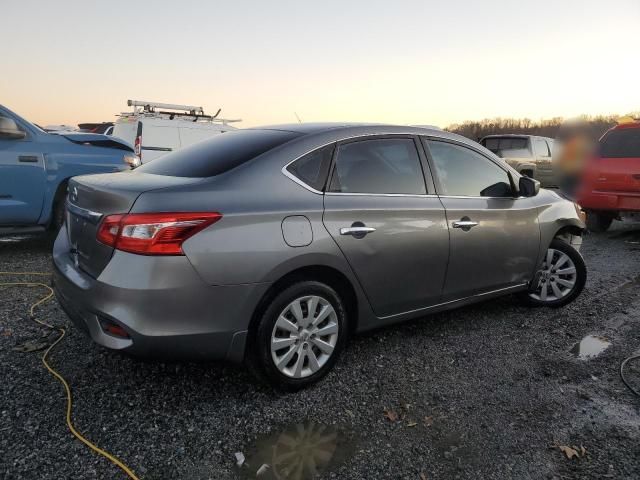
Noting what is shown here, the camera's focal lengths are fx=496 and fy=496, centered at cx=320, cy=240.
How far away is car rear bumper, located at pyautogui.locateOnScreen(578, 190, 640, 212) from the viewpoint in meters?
7.44

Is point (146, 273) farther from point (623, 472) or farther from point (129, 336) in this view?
point (623, 472)

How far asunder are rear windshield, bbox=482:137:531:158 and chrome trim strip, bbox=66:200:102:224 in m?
13.3

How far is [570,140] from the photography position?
9266 millimetres

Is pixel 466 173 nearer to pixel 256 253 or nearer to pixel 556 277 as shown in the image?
pixel 556 277

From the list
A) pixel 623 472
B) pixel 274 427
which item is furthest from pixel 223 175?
pixel 623 472

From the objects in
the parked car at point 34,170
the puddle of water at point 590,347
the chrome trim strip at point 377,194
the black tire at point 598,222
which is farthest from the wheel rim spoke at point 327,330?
the black tire at point 598,222

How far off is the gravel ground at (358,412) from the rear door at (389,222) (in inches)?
20.7

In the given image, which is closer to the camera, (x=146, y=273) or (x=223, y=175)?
(x=146, y=273)

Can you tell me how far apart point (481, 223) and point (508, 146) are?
12.1 m

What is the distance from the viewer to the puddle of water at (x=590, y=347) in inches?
140

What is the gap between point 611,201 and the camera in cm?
763

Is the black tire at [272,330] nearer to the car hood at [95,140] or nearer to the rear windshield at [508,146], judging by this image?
the car hood at [95,140]

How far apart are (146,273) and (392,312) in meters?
1.64

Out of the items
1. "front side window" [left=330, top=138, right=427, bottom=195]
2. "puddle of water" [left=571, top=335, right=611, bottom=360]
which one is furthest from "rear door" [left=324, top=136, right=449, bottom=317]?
"puddle of water" [left=571, top=335, right=611, bottom=360]
